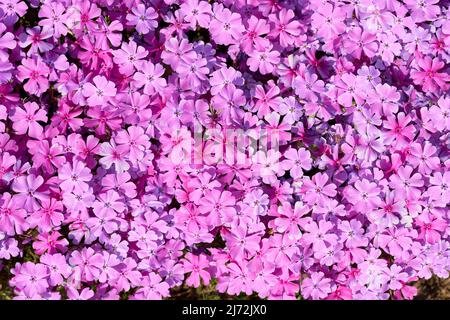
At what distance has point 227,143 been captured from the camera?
200cm

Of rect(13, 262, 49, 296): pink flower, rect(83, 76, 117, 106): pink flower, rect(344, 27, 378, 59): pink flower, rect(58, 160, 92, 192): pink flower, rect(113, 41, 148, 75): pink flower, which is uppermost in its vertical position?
rect(344, 27, 378, 59): pink flower

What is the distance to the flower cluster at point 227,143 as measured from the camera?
2.02 m

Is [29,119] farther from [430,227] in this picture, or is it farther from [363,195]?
[430,227]

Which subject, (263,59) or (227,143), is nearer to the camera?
(227,143)

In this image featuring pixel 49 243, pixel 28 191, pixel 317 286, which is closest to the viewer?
pixel 28 191

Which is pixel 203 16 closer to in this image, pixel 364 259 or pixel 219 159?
pixel 219 159

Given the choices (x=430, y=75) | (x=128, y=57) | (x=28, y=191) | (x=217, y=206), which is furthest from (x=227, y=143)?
(x=430, y=75)

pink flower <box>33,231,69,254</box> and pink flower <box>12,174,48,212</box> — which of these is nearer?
pink flower <box>12,174,48,212</box>

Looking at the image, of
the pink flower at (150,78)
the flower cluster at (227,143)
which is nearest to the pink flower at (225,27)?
the flower cluster at (227,143)

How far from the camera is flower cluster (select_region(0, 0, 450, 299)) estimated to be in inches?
79.5

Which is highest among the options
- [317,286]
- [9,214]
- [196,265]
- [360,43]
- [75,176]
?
[360,43]

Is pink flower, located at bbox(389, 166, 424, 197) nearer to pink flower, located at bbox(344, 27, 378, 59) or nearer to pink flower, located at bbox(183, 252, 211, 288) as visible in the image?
pink flower, located at bbox(344, 27, 378, 59)

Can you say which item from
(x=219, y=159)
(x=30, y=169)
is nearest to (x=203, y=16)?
(x=219, y=159)

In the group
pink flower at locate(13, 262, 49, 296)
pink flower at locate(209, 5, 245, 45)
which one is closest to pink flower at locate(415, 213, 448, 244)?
pink flower at locate(209, 5, 245, 45)
